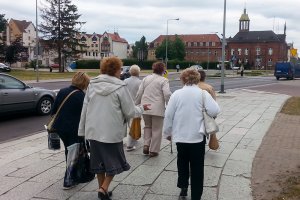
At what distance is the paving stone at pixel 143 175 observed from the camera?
228 inches

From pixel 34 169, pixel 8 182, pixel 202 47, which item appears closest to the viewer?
pixel 8 182

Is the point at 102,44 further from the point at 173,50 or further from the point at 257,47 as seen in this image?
the point at 257,47

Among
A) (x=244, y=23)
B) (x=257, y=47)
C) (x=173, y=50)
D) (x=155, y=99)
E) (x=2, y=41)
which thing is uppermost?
(x=244, y=23)

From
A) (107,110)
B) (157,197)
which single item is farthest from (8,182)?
(157,197)

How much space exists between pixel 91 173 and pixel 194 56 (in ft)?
483

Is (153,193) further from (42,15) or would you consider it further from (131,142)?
(42,15)

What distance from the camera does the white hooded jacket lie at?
4797 mm

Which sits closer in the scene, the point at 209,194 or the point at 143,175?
the point at 209,194

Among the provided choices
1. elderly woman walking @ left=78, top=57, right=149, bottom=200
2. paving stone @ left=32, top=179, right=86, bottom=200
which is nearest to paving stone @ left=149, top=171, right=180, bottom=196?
elderly woman walking @ left=78, top=57, right=149, bottom=200

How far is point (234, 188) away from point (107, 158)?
1.91 m

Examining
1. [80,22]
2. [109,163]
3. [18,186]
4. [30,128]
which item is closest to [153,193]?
[109,163]

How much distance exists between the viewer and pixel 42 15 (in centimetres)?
6781

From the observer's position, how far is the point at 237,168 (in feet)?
21.9

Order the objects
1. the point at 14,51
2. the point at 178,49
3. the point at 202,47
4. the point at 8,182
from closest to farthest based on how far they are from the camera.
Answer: the point at 8,182 < the point at 14,51 < the point at 178,49 < the point at 202,47
